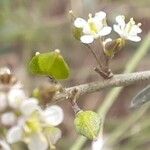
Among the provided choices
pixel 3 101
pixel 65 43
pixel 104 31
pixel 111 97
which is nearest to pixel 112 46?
pixel 104 31

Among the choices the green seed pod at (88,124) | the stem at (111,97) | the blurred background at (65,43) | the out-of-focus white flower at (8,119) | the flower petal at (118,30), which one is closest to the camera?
the out-of-focus white flower at (8,119)

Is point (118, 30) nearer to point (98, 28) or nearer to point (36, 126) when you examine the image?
point (98, 28)

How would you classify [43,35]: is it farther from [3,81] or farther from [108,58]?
[3,81]

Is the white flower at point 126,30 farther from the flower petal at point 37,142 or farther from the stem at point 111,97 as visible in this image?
the stem at point 111,97

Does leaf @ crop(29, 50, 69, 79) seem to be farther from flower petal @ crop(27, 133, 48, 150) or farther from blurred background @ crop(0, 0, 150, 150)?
blurred background @ crop(0, 0, 150, 150)

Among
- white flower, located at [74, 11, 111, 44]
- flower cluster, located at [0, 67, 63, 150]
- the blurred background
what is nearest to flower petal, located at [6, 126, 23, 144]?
flower cluster, located at [0, 67, 63, 150]

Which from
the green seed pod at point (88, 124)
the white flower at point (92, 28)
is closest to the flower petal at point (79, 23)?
the white flower at point (92, 28)
